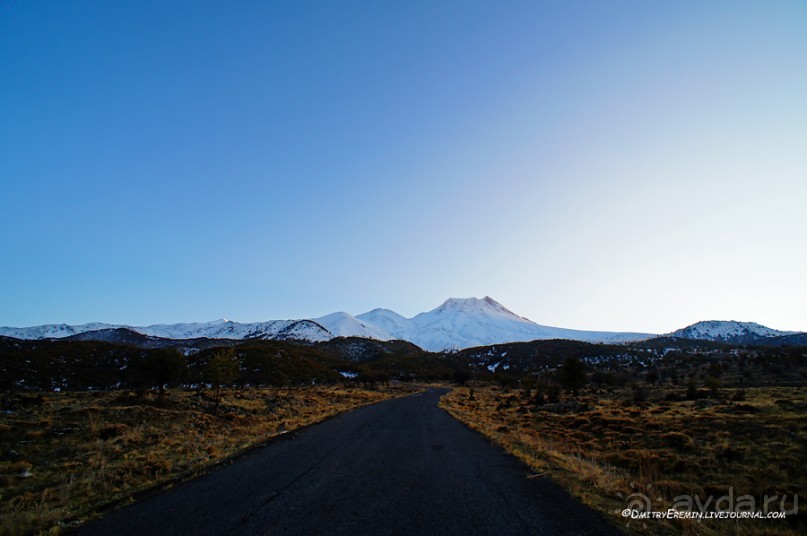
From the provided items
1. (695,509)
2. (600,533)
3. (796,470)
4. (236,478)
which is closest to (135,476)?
(236,478)

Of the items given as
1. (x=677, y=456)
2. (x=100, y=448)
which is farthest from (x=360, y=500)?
(x=677, y=456)

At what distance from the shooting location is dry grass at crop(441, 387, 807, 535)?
9062mm

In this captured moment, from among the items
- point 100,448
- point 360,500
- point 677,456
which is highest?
point 360,500

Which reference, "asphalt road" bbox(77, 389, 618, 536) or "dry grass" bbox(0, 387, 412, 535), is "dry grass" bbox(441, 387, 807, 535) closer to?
"asphalt road" bbox(77, 389, 618, 536)

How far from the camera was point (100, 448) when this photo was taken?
596 inches

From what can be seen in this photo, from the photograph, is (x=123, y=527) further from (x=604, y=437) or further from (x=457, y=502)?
(x=604, y=437)

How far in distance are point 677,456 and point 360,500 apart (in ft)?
50.5

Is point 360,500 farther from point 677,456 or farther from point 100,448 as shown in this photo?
point 677,456

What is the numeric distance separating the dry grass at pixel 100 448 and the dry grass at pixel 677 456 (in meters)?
11.4

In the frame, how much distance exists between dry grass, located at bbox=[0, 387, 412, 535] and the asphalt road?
4.59 ft

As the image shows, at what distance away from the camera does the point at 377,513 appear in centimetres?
772

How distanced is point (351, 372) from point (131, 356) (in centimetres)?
6943

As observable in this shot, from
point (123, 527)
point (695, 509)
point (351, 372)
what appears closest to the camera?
point (123, 527)

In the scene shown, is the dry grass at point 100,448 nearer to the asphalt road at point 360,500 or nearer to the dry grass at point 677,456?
the asphalt road at point 360,500
